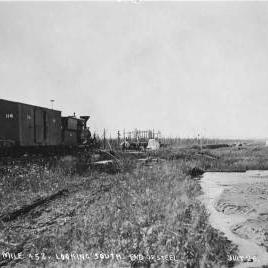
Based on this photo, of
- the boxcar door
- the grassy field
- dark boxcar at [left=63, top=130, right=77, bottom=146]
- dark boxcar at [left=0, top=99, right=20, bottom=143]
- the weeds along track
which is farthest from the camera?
dark boxcar at [left=63, top=130, right=77, bottom=146]

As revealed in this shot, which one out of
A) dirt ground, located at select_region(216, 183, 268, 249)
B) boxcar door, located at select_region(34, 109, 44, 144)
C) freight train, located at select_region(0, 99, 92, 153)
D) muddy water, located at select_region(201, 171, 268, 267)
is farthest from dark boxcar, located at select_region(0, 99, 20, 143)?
dirt ground, located at select_region(216, 183, 268, 249)

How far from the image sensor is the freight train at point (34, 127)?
50.2 ft

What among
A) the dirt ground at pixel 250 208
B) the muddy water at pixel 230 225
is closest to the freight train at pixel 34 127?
the muddy water at pixel 230 225

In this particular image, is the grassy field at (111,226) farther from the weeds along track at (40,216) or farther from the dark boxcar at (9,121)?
the dark boxcar at (9,121)

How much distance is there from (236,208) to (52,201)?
186 inches

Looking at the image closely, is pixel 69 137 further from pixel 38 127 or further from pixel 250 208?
pixel 250 208

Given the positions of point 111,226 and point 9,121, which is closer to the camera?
point 111,226

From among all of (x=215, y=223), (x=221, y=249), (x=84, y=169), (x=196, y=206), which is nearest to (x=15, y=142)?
(x=84, y=169)

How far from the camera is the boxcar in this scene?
50.2ft

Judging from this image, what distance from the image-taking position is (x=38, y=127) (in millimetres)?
18031

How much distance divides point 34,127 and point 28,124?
2.56 ft

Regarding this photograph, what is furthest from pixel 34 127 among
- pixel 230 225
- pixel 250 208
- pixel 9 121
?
pixel 230 225

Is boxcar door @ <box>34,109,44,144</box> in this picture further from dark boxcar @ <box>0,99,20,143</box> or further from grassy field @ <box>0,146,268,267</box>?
grassy field @ <box>0,146,268,267</box>

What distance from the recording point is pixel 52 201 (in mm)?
8797
